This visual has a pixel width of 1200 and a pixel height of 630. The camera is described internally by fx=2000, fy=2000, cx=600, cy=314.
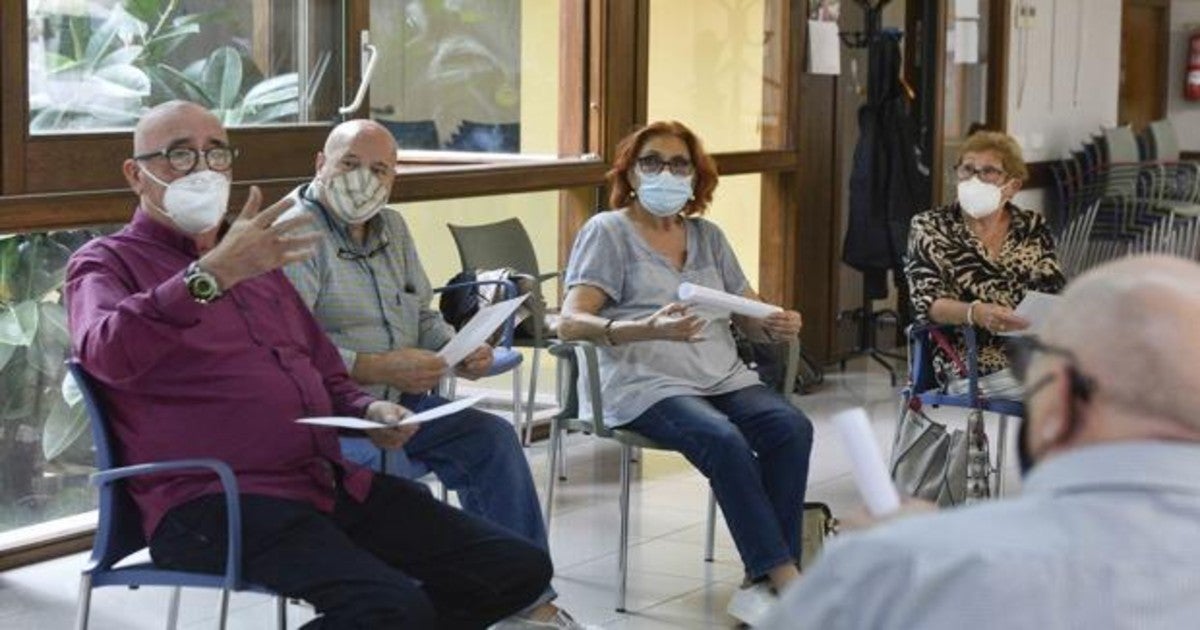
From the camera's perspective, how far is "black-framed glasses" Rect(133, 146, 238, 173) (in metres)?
3.78

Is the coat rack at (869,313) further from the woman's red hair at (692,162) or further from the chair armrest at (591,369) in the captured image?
the chair armrest at (591,369)

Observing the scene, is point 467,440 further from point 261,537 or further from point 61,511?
point 61,511

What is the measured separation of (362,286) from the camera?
4.42 m

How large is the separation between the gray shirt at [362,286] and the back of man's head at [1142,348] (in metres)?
2.77

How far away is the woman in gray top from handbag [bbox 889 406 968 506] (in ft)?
2.09

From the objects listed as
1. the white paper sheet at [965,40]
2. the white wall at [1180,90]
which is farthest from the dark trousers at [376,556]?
the white wall at [1180,90]

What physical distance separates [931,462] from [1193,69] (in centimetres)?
921

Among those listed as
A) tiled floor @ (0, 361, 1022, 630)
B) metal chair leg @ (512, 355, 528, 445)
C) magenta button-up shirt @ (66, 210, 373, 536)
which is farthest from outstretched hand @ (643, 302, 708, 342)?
metal chair leg @ (512, 355, 528, 445)

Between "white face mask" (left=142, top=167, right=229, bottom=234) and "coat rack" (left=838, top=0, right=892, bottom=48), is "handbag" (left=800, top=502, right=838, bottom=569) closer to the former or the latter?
"white face mask" (left=142, top=167, right=229, bottom=234)

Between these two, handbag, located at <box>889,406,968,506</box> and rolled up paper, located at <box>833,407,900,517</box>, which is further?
handbag, located at <box>889,406,968,506</box>

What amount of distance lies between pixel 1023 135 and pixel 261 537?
845 centimetres

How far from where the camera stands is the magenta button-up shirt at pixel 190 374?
3383 mm

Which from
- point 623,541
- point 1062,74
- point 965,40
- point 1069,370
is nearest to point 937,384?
point 623,541

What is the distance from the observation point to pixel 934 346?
5648 mm
